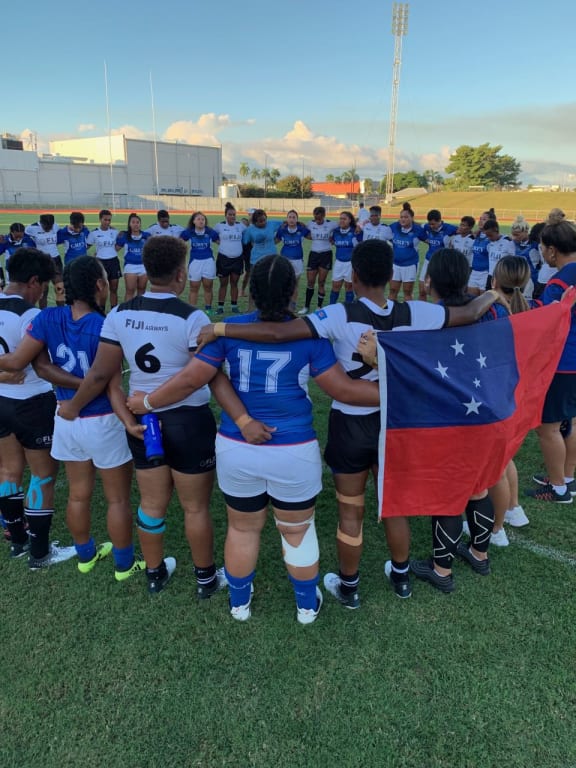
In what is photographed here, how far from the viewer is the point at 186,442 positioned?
9.66 feet

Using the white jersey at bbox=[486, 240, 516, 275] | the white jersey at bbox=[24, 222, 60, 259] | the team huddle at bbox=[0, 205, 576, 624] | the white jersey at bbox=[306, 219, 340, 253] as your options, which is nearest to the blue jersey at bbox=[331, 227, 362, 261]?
the white jersey at bbox=[306, 219, 340, 253]

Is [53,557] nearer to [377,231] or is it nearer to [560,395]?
[560,395]

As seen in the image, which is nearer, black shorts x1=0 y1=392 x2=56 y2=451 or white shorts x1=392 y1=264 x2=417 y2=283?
black shorts x1=0 y1=392 x2=56 y2=451

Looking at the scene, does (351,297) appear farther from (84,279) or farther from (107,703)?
(107,703)

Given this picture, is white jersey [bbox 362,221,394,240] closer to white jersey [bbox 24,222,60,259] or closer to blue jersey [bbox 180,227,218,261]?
blue jersey [bbox 180,227,218,261]

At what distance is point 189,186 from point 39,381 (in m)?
98.4

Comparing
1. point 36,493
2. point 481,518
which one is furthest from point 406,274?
point 36,493

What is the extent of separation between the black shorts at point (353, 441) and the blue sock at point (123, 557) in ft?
5.13

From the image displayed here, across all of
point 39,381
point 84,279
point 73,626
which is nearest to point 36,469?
point 39,381

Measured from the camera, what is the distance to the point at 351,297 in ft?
43.0

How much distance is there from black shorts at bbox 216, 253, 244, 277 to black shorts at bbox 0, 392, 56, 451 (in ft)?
29.7

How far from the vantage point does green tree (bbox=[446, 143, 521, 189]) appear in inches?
3531

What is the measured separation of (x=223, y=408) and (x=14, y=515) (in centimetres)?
216

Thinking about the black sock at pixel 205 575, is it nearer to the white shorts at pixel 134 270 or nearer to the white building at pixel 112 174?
the white shorts at pixel 134 270
